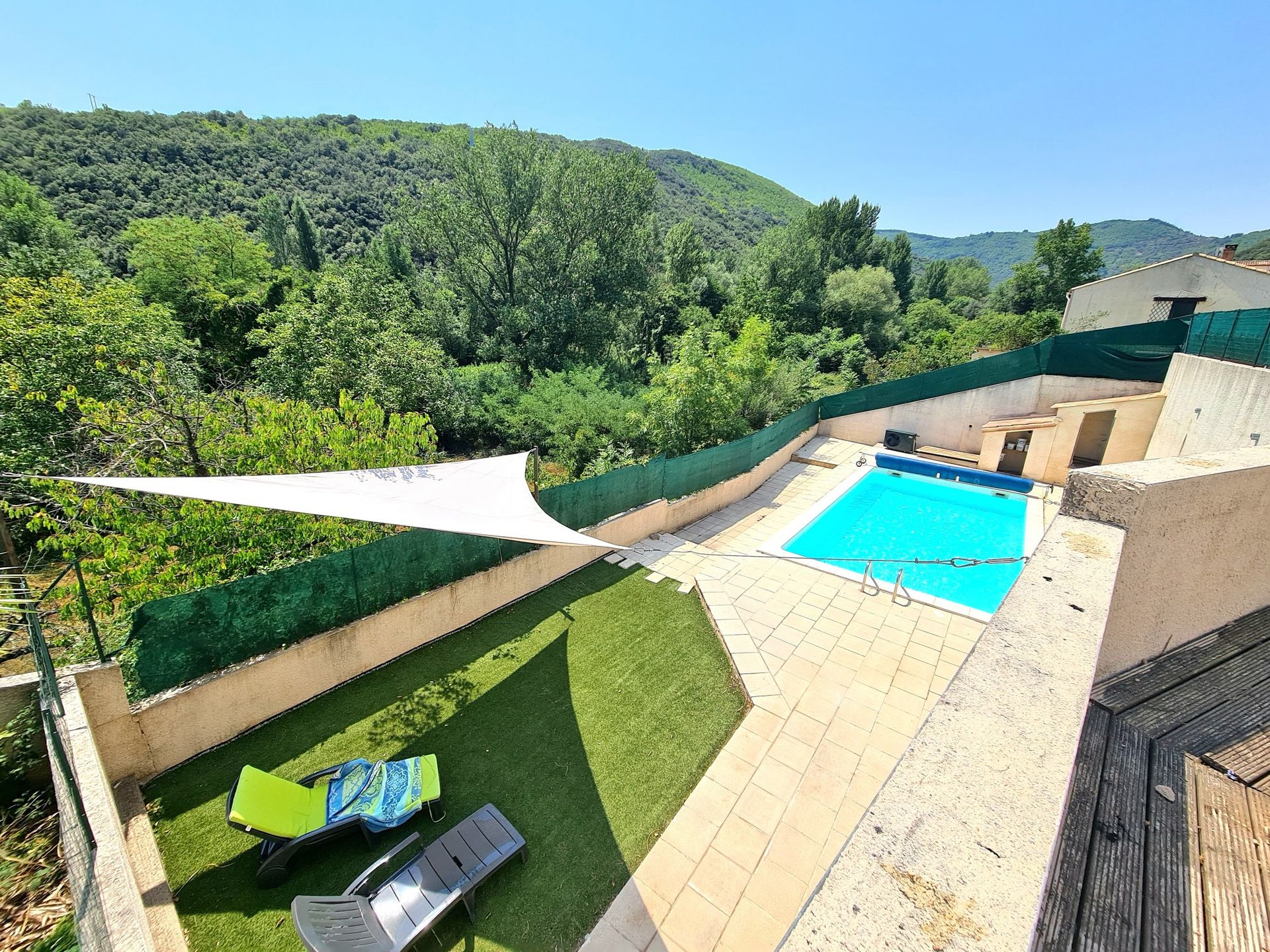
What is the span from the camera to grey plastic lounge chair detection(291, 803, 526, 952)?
10.1ft

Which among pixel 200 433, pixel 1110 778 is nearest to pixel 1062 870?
pixel 1110 778

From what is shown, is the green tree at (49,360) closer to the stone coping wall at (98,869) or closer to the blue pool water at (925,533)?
the stone coping wall at (98,869)

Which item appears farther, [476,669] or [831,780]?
[476,669]

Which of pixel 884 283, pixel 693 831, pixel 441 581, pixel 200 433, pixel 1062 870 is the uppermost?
pixel 884 283

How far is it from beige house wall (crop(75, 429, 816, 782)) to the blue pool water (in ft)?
18.0

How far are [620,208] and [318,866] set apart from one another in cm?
2043

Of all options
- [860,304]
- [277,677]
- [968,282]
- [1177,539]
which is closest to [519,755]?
[277,677]

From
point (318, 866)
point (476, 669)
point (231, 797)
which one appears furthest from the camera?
point (476, 669)

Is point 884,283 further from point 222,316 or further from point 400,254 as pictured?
point 222,316

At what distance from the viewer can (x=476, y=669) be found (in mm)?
6004

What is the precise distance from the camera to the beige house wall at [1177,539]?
314cm

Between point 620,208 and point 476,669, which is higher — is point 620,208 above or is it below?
above

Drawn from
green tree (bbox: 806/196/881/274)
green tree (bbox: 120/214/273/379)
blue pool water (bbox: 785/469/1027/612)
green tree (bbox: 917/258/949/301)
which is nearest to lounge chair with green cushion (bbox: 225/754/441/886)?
blue pool water (bbox: 785/469/1027/612)

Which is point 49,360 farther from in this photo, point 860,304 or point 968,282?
point 968,282
